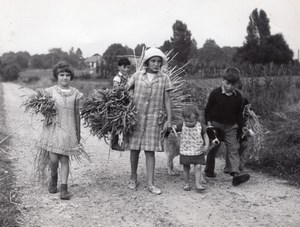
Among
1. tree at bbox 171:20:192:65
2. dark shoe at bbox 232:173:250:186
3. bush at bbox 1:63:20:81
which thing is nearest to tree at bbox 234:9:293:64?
tree at bbox 171:20:192:65

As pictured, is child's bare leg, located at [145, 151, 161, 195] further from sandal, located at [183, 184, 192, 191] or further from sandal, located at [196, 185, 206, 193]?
sandal, located at [196, 185, 206, 193]

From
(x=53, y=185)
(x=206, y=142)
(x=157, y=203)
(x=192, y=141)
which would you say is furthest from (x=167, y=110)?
(x=53, y=185)

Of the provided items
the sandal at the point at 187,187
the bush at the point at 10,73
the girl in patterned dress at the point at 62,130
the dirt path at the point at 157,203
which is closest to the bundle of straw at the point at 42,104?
the girl in patterned dress at the point at 62,130

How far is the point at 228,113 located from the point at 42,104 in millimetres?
2643

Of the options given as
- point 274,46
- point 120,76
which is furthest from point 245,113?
point 274,46

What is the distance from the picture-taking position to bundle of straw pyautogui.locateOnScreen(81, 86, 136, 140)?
182 inches

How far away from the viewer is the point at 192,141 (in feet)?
15.7

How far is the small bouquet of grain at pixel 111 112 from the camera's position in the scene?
461cm

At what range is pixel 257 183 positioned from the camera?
16.5 feet

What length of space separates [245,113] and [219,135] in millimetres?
548

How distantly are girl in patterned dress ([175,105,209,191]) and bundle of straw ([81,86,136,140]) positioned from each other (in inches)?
27.2

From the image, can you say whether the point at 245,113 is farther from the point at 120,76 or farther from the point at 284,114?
the point at 284,114

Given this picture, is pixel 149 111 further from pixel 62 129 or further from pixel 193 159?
pixel 62 129

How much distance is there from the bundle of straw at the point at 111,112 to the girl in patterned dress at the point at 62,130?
0.87 ft
